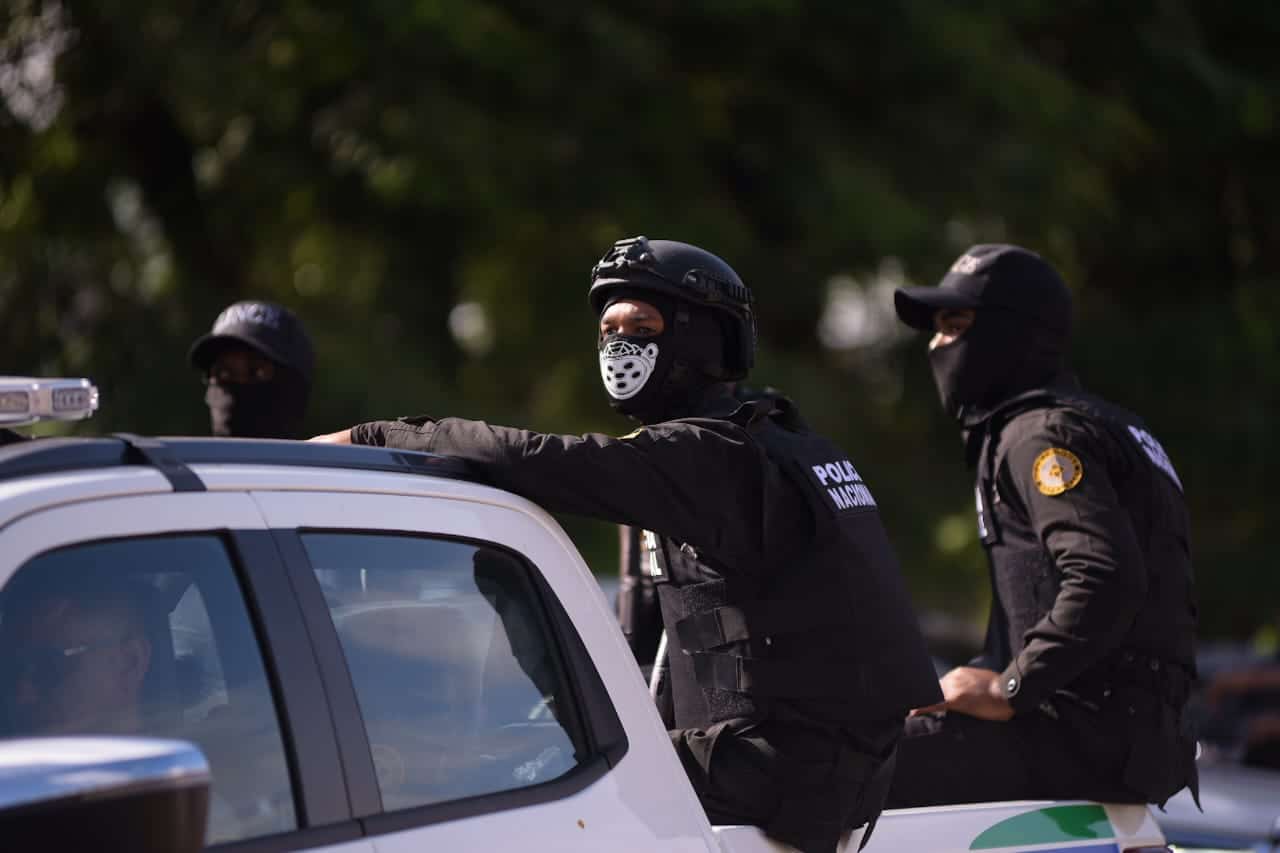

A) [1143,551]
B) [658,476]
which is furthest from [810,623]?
[1143,551]

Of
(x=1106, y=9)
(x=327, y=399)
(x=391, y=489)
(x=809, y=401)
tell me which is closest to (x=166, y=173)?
(x=327, y=399)

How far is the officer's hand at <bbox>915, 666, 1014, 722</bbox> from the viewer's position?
3.95 meters

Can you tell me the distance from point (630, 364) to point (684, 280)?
0.21 metres

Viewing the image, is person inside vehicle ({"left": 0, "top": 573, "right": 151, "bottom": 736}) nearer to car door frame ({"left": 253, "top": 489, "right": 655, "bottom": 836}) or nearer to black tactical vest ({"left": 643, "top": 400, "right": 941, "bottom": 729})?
car door frame ({"left": 253, "top": 489, "right": 655, "bottom": 836})

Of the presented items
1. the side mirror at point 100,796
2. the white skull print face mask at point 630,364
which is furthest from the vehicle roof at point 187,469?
the white skull print face mask at point 630,364

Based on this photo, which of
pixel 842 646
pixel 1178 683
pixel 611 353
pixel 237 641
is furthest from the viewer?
pixel 1178 683

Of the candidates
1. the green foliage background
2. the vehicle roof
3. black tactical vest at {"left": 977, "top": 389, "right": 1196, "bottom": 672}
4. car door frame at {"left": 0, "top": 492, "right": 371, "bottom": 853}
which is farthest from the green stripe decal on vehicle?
the green foliage background

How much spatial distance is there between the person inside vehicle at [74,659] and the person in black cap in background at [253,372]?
2567mm

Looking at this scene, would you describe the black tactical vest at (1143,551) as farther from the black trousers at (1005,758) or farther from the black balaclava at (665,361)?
the black balaclava at (665,361)

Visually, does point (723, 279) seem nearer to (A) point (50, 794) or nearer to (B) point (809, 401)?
(A) point (50, 794)

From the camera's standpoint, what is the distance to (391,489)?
2525mm

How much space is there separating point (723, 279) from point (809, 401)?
7.31 metres

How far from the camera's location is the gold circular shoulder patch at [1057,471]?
3.99m

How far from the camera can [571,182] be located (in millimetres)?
9719
